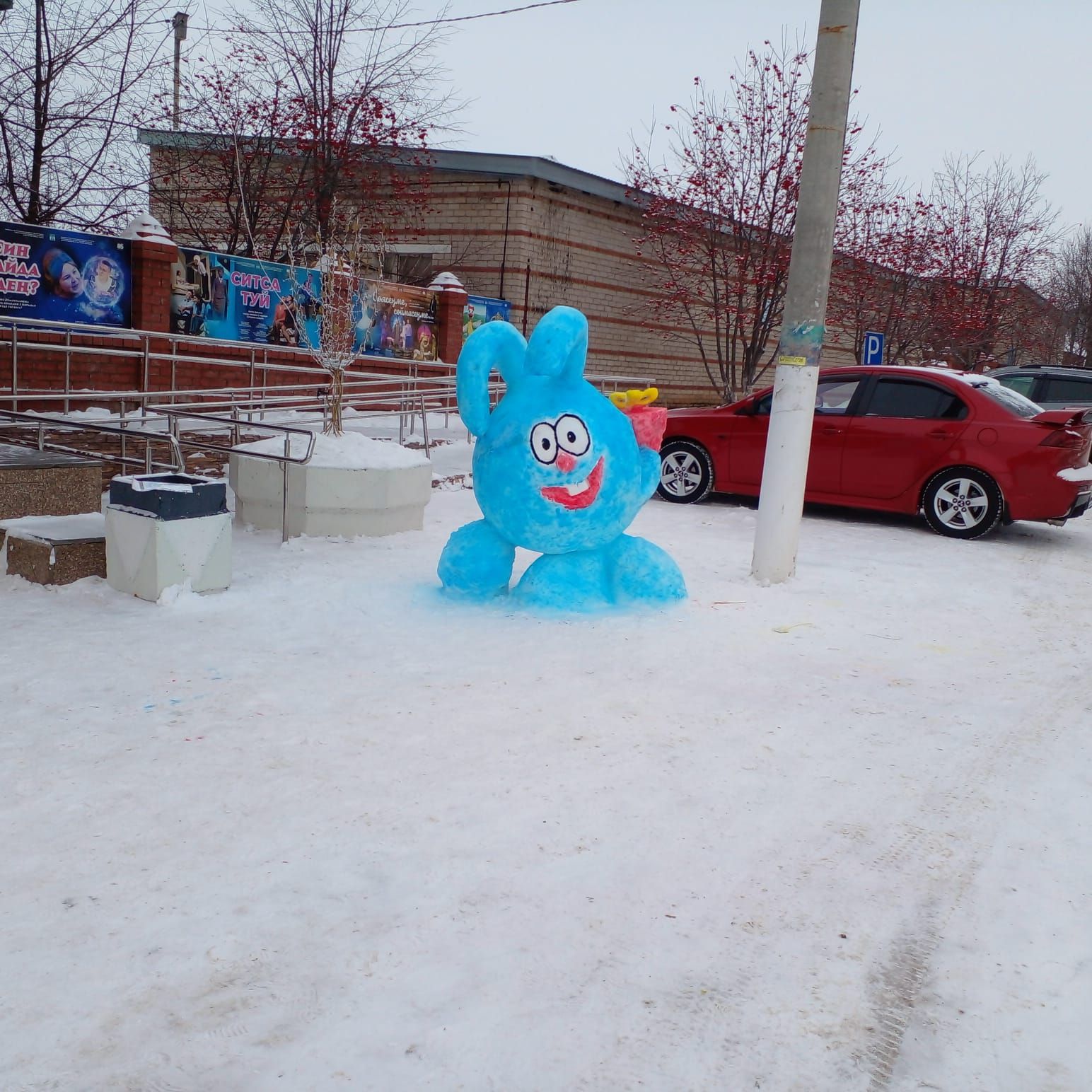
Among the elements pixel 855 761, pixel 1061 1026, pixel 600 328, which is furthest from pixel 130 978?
pixel 600 328

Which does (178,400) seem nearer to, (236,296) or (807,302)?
(236,296)

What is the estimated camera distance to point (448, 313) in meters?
19.3

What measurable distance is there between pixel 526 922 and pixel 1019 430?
773 cm

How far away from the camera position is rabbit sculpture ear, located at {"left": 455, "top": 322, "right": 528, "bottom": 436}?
554 centimetres

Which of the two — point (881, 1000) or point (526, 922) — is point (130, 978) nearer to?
point (526, 922)

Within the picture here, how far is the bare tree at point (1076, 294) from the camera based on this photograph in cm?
3728

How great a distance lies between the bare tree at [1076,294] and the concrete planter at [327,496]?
35326 millimetres

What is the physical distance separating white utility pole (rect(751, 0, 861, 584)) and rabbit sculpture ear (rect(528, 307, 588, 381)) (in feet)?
5.97

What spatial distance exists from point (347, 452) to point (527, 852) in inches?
194

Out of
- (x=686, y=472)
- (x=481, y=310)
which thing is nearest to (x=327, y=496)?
(x=686, y=472)

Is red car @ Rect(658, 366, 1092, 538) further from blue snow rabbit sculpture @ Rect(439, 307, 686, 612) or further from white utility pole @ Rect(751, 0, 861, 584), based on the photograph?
blue snow rabbit sculpture @ Rect(439, 307, 686, 612)

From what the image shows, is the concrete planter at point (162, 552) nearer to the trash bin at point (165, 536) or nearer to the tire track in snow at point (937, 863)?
the trash bin at point (165, 536)

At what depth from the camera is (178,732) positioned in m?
3.96

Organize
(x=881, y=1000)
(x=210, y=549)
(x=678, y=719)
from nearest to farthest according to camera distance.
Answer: (x=881, y=1000), (x=678, y=719), (x=210, y=549)
